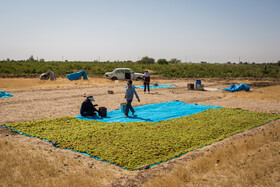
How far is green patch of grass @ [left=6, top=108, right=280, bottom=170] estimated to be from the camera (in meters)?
6.54

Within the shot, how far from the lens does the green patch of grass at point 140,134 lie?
21.4 feet

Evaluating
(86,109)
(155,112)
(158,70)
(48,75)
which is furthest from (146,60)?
(86,109)

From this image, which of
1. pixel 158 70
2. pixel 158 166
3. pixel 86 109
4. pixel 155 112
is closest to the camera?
pixel 158 166

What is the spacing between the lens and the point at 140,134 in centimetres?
816

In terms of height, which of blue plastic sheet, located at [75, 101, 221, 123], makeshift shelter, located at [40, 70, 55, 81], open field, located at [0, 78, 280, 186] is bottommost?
open field, located at [0, 78, 280, 186]

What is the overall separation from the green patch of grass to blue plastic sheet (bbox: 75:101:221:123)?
32.4 inches

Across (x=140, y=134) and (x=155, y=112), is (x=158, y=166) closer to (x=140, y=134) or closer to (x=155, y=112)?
(x=140, y=134)

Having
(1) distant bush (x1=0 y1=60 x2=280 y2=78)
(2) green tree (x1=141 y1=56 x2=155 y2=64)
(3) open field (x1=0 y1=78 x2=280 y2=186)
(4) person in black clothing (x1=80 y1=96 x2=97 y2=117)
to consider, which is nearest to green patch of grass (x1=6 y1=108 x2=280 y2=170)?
(3) open field (x1=0 y1=78 x2=280 y2=186)

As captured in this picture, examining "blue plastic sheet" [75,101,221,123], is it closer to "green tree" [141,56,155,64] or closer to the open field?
the open field

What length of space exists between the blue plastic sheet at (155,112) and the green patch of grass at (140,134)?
2.70ft

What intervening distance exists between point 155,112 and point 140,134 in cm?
403

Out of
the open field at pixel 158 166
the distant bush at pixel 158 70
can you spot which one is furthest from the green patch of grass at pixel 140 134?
the distant bush at pixel 158 70

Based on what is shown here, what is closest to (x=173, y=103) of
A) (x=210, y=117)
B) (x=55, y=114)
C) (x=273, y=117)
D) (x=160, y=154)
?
(x=210, y=117)

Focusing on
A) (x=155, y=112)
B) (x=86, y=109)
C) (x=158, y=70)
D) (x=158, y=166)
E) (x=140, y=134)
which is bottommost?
(x=158, y=166)
